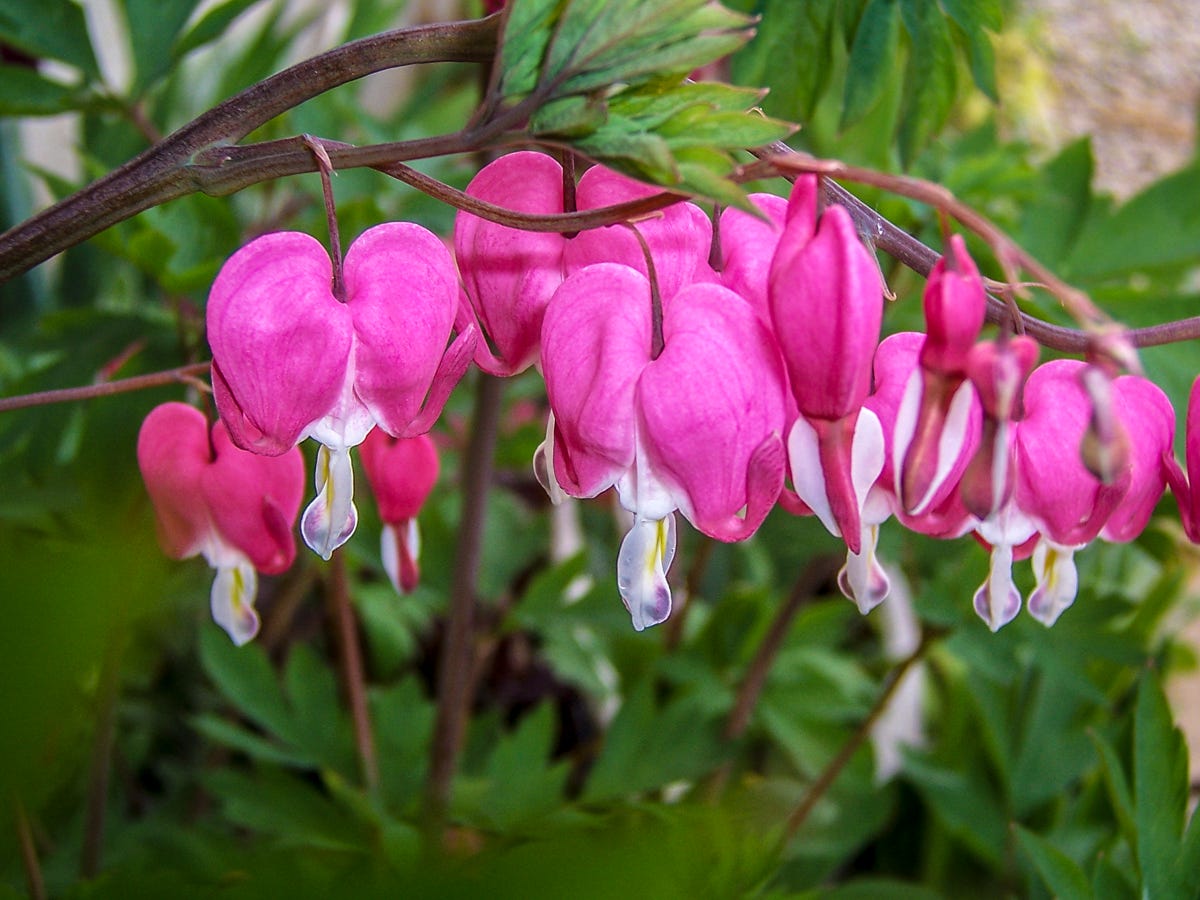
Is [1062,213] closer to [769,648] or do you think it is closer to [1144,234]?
[1144,234]

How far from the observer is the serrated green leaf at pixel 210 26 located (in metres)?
0.92

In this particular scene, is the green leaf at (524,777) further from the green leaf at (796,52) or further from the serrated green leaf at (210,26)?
the serrated green leaf at (210,26)

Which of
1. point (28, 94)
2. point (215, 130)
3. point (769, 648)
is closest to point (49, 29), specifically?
point (28, 94)

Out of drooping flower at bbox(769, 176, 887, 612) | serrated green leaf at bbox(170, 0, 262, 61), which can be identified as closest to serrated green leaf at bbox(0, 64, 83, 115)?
serrated green leaf at bbox(170, 0, 262, 61)

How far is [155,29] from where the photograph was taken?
3.14ft

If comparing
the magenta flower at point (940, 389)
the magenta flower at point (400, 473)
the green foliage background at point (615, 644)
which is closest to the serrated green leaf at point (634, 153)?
the green foliage background at point (615, 644)

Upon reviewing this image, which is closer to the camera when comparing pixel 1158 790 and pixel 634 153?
pixel 634 153

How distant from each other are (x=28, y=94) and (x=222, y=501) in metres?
0.46

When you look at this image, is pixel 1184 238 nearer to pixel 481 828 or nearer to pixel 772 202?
pixel 772 202

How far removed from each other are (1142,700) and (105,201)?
68 centimetres

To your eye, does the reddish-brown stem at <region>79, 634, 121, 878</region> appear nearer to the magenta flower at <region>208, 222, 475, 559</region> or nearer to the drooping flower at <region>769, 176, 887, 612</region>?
the magenta flower at <region>208, 222, 475, 559</region>

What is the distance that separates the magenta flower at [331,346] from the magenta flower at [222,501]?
0.10m

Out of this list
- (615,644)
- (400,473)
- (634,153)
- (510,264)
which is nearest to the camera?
(634,153)

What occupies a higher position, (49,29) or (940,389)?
(49,29)
